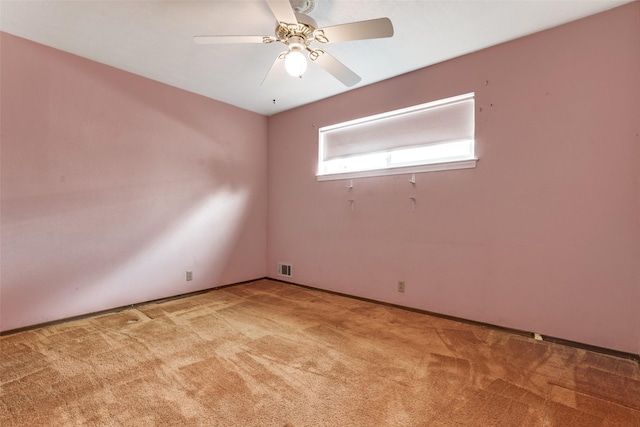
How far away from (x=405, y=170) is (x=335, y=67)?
1.47m

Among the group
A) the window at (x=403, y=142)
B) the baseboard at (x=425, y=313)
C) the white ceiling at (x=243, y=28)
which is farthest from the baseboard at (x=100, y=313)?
the white ceiling at (x=243, y=28)

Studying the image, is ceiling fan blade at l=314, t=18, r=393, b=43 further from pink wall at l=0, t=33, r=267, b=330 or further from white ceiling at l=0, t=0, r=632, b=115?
pink wall at l=0, t=33, r=267, b=330

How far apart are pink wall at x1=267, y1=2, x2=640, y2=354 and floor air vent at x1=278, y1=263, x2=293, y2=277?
1250mm

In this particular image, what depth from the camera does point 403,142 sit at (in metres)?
3.41

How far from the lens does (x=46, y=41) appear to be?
2723 millimetres

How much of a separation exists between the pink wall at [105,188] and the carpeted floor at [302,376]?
468 mm

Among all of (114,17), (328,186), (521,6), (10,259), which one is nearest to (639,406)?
(521,6)

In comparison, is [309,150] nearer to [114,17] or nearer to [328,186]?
[328,186]

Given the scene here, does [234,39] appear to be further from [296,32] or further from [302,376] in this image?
[302,376]

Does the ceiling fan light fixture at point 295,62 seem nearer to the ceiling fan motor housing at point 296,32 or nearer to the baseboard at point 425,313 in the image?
the ceiling fan motor housing at point 296,32

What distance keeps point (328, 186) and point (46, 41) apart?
316 centimetres

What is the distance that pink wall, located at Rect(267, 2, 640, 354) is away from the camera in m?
2.26

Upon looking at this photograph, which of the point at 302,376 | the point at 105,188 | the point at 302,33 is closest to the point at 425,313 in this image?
the point at 302,376

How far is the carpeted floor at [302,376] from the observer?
1.58 meters
